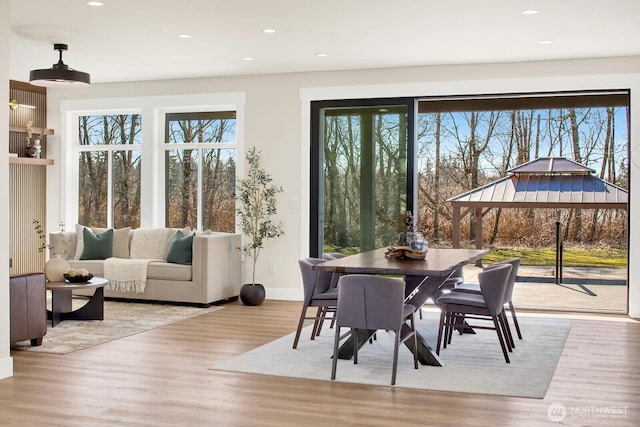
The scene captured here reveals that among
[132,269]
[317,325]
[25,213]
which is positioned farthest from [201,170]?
[317,325]

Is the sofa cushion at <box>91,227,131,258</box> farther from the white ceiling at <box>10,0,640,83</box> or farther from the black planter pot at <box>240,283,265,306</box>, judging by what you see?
the white ceiling at <box>10,0,640,83</box>

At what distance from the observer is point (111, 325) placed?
729 centimetres

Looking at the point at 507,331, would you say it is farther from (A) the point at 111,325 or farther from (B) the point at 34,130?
(B) the point at 34,130

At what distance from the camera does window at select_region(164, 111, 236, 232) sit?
9703mm

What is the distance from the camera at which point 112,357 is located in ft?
19.2

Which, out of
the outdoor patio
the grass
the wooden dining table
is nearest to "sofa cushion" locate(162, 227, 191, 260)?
the wooden dining table

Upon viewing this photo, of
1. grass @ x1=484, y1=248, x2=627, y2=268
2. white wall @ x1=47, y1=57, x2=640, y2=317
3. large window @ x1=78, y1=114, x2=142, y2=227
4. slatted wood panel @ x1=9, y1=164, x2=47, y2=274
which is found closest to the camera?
white wall @ x1=47, y1=57, x2=640, y2=317

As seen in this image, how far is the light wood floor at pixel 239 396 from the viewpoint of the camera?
13.8 ft

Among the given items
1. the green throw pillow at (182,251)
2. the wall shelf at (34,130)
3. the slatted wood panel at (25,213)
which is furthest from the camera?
A: the slatted wood panel at (25,213)

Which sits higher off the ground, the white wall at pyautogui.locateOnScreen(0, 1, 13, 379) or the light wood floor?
the white wall at pyautogui.locateOnScreen(0, 1, 13, 379)

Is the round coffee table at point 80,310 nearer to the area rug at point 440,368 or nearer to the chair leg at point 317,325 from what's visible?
the area rug at point 440,368

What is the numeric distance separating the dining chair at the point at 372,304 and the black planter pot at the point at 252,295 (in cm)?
355

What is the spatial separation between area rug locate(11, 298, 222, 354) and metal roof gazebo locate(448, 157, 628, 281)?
5.43 metres

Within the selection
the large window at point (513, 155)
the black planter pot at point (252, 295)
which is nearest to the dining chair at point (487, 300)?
the black planter pot at point (252, 295)
